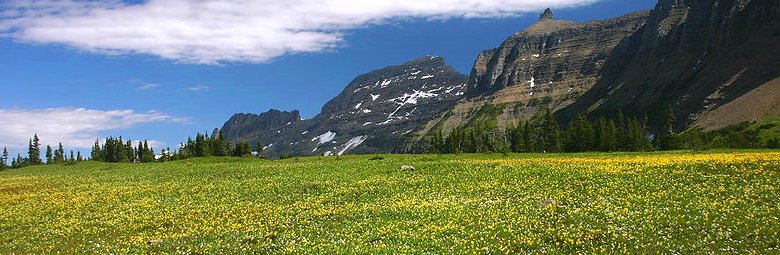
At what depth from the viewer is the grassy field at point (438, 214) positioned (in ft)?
76.8

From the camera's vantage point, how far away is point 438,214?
3155 centimetres

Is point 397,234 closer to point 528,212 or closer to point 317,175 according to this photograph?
point 528,212

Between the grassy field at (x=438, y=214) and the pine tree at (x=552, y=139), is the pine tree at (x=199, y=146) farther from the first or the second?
the grassy field at (x=438, y=214)

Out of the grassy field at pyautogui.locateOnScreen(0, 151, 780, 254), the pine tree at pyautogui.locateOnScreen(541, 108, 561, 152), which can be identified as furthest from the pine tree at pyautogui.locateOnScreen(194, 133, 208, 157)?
the grassy field at pyautogui.locateOnScreen(0, 151, 780, 254)

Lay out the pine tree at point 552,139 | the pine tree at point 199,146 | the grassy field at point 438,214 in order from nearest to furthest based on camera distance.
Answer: the grassy field at point 438,214 < the pine tree at point 552,139 < the pine tree at point 199,146

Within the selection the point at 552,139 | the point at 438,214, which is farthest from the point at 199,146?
the point at 438,214

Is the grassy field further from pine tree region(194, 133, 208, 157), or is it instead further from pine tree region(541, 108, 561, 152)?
pine tree region(194, 133, 208, 157)

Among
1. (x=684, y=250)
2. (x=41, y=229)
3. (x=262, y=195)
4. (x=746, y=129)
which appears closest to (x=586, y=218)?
(x=684, y=250)

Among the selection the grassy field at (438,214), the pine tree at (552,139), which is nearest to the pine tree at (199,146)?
the pine tree at (552,139)

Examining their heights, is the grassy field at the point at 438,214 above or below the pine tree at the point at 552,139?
below

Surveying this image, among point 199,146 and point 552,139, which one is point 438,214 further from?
point 199,146

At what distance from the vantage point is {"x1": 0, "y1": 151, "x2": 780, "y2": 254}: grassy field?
23.4 m

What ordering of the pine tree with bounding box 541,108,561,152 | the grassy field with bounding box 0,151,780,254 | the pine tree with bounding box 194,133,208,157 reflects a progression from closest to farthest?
the grassy field with bounding box 0,151,780,254, the pine tree with bounding box 541,108,561,152, the pine tree with bounding box 194,133,208,157

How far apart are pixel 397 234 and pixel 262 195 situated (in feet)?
70.8
